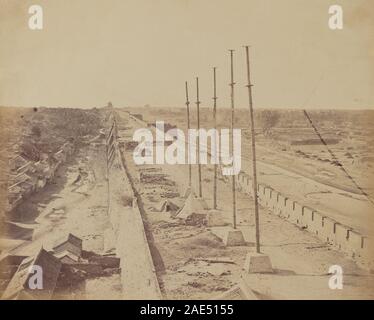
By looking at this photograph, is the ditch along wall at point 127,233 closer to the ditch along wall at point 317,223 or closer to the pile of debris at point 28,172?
the pile of debris at point 28,172

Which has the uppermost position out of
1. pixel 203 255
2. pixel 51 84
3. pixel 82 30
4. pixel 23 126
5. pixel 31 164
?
pixel 82 30

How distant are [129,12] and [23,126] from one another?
3.71 m

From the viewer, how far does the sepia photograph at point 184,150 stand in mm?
10703

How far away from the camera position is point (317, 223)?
39.1 feet

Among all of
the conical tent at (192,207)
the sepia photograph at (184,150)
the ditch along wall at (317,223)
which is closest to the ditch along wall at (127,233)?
the sepia photograph at (184,150)

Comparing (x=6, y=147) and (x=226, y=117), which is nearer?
(x=6, y=147)

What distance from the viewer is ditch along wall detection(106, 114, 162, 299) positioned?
10.4 metres

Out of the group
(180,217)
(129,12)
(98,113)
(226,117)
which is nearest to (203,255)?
(180,217)

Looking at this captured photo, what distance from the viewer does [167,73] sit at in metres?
12.0

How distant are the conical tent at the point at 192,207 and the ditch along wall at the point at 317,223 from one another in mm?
1127

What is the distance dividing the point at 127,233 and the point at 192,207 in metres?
1.78

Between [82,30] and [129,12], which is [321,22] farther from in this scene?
[82,30]

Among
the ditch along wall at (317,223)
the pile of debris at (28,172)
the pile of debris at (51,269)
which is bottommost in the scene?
the pile of debris at (51,269)

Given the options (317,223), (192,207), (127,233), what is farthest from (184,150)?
(317,223)
